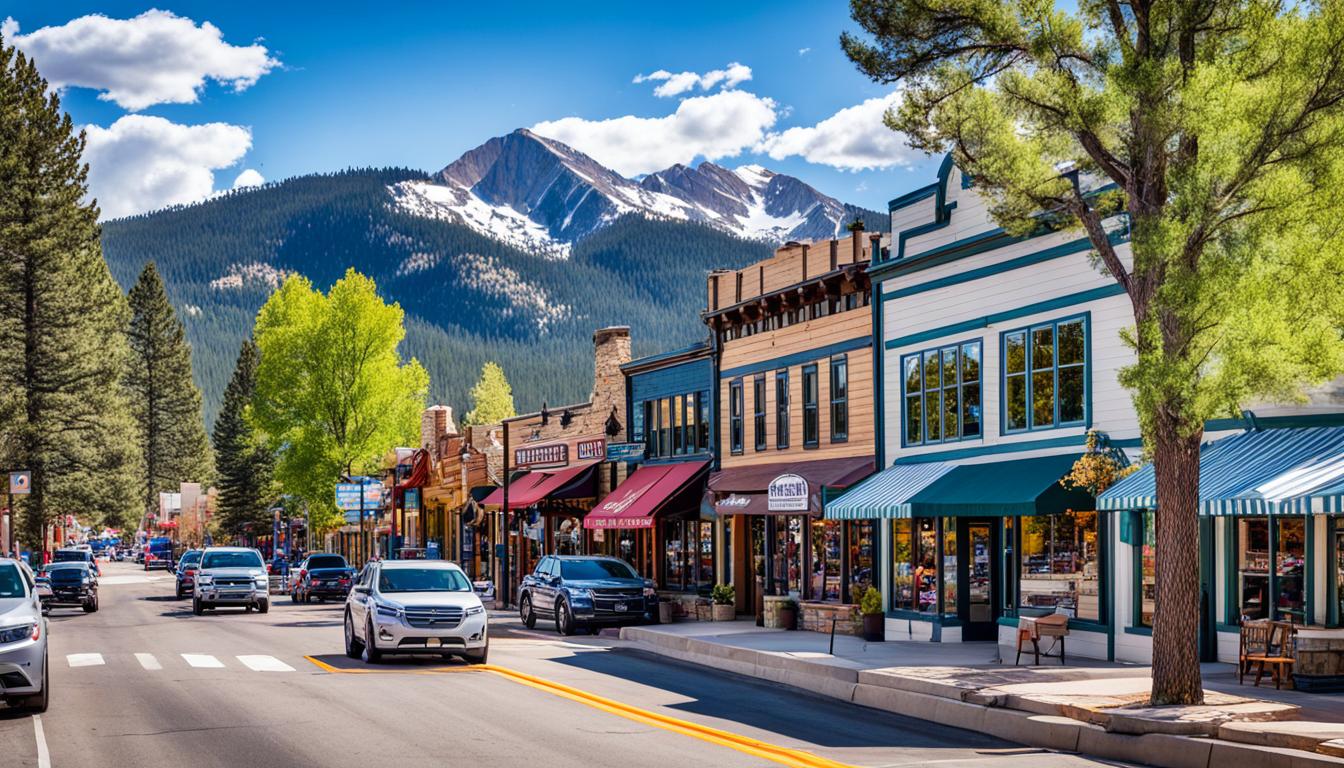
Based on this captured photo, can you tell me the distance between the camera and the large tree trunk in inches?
634

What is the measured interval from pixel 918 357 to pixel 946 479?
134 inches

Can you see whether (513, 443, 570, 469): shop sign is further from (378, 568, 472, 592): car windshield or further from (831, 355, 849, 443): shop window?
(378, 568, 472, 592): car windshield

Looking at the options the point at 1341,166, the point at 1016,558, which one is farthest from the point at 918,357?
the point at 1341,166

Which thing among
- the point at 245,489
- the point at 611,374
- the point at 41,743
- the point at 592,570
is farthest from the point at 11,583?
the point at 245,489

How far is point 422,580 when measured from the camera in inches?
1003

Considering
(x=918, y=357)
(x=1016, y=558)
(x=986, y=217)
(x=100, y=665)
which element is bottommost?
(x=100, y=665)

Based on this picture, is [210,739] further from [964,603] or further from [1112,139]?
[964,603]

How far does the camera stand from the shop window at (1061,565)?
79.7 feet

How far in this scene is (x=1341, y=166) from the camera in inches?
616

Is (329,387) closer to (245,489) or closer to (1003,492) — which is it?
(1003,492)

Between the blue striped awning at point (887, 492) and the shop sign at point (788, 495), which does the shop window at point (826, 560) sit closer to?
the blue striped awning at point (887, 492)

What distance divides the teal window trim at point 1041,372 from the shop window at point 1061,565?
157 centimetres

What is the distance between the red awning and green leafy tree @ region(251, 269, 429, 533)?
26.1m

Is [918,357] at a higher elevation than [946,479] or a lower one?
higher
